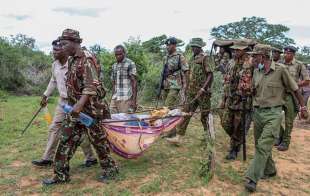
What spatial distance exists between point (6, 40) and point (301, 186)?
14.9 meters

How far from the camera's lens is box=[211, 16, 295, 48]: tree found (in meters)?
43.4

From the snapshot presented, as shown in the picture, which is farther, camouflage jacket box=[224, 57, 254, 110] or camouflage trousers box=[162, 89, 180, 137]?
camouflage trousers box=[162, 89, 180, 137]

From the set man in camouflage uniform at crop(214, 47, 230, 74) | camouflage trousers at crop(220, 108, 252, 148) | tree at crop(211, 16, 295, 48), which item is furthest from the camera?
tree at crop(211, 16, 295, 48)

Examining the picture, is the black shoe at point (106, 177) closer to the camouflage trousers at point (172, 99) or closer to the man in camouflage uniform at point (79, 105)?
the man in camouflage uniform at point (79, 105)

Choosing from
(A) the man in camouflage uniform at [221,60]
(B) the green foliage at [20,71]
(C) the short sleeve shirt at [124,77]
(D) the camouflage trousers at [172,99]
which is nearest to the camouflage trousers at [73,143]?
(C) the short sleeve shirt at [124,77]

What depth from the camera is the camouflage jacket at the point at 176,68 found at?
7092 mm

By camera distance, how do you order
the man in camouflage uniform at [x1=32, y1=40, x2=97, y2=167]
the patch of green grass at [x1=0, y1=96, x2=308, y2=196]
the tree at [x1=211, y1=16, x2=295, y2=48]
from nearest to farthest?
the patch of green grass at [x1=0, y1=96, x2=308, y2=196]
the man in camouflage uniform at [x1=32, y1=40, x2=97, y2=167]
the tree at [x1=211, y1=16, x2=295, y2=48]

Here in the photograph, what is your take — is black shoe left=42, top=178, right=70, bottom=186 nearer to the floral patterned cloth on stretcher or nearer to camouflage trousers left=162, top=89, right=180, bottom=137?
the floral patterned cloth on stretcher

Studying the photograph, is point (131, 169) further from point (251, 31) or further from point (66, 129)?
point (251, 31)

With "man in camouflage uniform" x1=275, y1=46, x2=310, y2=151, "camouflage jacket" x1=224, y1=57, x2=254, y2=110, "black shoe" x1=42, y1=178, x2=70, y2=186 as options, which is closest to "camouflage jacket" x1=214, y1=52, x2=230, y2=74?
"man in camouflage uniform" x1=275, y1=46, x2=310, y2=151

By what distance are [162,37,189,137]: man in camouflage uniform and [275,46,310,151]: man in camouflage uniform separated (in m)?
1.96

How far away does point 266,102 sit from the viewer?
198 inches

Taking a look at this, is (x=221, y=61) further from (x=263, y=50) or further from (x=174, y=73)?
(x=263, y=50)

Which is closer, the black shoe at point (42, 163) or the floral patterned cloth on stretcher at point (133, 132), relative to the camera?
the floral patterned cloth on stretcher at point (133, 132)
